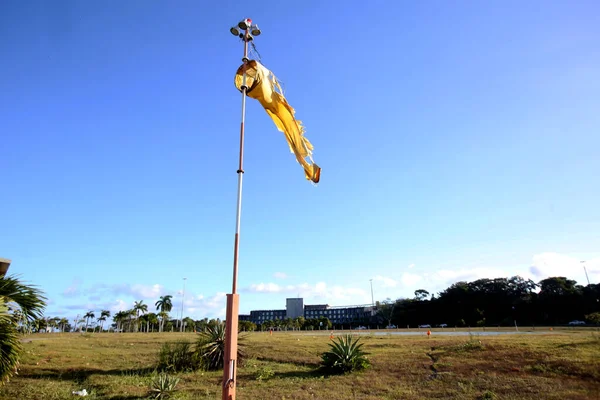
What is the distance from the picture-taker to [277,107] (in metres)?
10.5

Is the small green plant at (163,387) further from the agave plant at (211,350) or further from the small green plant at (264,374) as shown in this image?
the agave plant at (211,350)

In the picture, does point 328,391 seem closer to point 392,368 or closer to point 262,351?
point 392,368

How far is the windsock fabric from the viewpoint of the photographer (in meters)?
9.62

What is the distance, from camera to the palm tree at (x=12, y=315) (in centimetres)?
974

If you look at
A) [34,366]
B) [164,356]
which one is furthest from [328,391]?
[34,366]

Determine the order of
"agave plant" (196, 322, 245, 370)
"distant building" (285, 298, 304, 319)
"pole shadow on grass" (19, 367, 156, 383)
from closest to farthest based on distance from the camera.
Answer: "pole shadow on grass" (19, 367, 156, 383)
"agave plant" (196, 322, 245, 370)
"distant building" (285, 298, 304, 319)

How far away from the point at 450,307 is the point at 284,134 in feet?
283

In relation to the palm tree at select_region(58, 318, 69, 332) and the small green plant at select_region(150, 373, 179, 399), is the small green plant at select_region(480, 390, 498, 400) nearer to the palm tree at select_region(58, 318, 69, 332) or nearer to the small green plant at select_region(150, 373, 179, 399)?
the small green plant at select_region(150, 373, 179, 399)

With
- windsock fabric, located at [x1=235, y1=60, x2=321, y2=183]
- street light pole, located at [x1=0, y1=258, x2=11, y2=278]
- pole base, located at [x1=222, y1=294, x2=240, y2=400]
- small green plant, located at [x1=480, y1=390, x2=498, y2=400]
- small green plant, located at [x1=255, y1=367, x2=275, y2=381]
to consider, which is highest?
windsock fabric, located at [x1=235, y1=60, x2=321, y2=183]

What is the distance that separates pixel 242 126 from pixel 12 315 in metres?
8.15

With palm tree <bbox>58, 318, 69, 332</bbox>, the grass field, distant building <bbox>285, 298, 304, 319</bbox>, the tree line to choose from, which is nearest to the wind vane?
the grass field

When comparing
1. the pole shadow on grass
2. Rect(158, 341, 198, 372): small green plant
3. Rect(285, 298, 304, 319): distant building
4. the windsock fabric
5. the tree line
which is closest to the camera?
the windsock fabric

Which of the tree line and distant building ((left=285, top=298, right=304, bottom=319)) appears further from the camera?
distant building ((left=285, top=298, right=304, bottom=319))

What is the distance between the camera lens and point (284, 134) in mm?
10945
